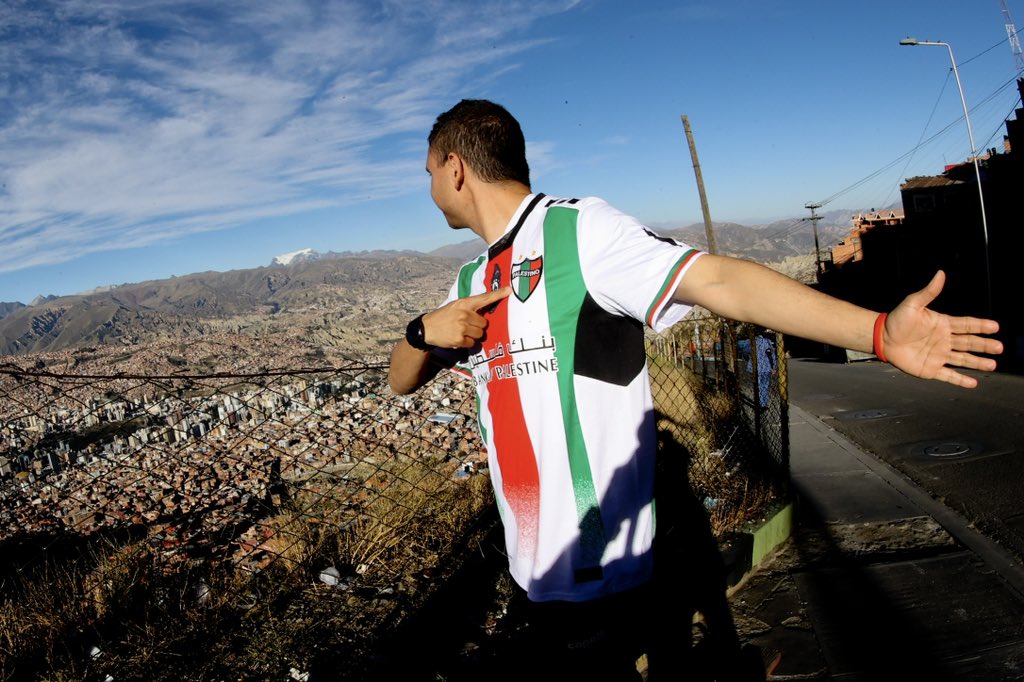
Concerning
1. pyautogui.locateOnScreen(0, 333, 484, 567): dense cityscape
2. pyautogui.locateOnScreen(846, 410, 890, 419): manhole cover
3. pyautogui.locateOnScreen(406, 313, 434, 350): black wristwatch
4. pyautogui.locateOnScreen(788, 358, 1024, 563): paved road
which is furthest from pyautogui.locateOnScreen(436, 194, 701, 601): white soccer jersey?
pyautogui.locateOnScreen(846, 410, 890, 419): manhole cover

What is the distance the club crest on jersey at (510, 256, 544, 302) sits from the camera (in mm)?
1227

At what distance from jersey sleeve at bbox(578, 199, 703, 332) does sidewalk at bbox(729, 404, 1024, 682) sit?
2.31 meters

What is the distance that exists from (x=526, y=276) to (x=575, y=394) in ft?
0.91

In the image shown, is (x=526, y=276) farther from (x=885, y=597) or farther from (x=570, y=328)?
(x=885, y=597)

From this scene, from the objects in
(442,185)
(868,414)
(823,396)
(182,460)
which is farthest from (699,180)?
(442,185)

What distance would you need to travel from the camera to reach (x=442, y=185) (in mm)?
1490

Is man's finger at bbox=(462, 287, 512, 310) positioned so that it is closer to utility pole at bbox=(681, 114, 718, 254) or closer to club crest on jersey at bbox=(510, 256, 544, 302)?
club crest on jersey at bbox=(510, 256, 544, 302)

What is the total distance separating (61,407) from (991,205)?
2713 cm

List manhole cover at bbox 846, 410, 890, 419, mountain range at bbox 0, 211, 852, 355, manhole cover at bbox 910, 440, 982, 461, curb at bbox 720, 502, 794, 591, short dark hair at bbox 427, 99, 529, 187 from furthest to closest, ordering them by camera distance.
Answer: mountain range at bbox 0, 211, 852, 355, manhole cover at bbox 846, 410, 890, 419, manhole cover at bbox 910, 440, 982, 461, curb at bbox 720, 502, 794, 591, short dark hair at bbox 427, 99, 529, 187

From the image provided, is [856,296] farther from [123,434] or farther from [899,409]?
[123,434]

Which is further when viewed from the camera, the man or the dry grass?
the dry grass

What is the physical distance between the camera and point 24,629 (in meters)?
3.12

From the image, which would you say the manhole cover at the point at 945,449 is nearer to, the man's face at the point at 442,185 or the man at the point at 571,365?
the man at the point at 571,365

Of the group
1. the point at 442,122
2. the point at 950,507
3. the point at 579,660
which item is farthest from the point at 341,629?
the point at 950,507
